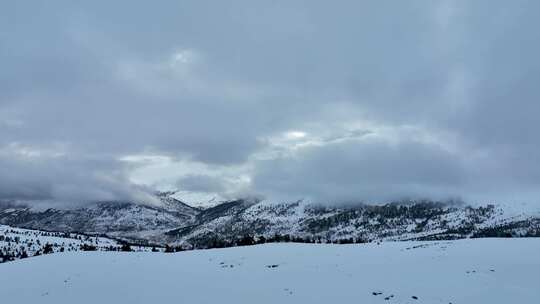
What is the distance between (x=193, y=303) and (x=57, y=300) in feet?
40.8

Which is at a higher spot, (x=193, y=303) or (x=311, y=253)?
(x=311, y=253)

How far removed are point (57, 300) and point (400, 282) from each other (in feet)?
93.3

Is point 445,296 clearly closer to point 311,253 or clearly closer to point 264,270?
point 264,270

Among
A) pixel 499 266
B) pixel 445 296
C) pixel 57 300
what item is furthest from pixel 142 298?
pixel 499 266

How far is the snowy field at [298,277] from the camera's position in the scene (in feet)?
114

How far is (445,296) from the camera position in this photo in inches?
1293

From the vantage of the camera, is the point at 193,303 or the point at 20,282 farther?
the point at 20,282

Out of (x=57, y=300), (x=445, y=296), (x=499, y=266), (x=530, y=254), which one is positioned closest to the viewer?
(x=445, y=296)

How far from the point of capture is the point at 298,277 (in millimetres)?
42438

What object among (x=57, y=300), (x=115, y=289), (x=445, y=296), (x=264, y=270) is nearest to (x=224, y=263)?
(x=264, y=270)

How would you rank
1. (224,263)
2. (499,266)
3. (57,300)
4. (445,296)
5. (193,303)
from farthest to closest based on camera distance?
(224,263), (499,266), (57,300), (193,303), (445,296)

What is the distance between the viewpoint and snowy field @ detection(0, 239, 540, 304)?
114 ft

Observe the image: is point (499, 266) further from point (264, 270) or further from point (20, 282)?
point (20, 282)

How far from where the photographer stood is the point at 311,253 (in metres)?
58.7
